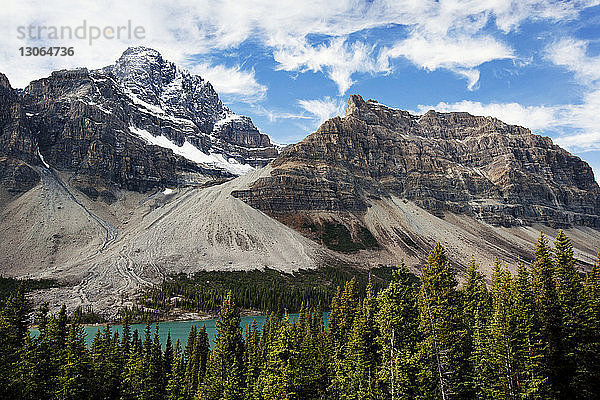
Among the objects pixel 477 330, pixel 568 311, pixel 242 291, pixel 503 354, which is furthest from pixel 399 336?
pixel 242 291

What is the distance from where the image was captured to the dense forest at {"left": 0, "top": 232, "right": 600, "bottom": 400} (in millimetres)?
26781

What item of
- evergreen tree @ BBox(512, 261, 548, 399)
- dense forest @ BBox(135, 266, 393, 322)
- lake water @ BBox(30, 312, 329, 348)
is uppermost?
evergreen tree @ BBox(512, 261, 548, 399)

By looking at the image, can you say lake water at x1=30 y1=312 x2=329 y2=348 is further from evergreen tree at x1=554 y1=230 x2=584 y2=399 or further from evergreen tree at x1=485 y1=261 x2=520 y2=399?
evergreen tree at x1=485 y1=261 x2=520 y2=399

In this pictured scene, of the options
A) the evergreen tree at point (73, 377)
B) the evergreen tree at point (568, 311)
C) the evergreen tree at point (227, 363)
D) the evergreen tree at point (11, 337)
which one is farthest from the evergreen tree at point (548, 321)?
the evergreen tree at point (11, 337)

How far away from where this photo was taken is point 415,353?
26.6 m

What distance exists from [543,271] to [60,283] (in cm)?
14204

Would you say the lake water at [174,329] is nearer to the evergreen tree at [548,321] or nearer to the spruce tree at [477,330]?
the spruce tree at [477,330]

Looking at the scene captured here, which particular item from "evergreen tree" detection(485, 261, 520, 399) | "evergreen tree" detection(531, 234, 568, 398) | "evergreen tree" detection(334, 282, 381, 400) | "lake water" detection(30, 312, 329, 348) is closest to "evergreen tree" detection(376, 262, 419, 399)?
"evergreen tree" detection(334, 282, 381, 400)

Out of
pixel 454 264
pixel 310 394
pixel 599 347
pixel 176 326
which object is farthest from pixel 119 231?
pixel 599 347

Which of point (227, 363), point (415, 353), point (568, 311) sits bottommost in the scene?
point (227, 363)

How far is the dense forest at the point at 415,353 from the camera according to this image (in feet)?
87.9

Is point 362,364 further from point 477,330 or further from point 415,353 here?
point 477,330

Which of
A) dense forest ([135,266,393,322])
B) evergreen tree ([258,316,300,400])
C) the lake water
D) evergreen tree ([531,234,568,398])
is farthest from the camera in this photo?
dense forest ([135,266,393,322])

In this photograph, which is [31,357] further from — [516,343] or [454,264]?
[454,264]
